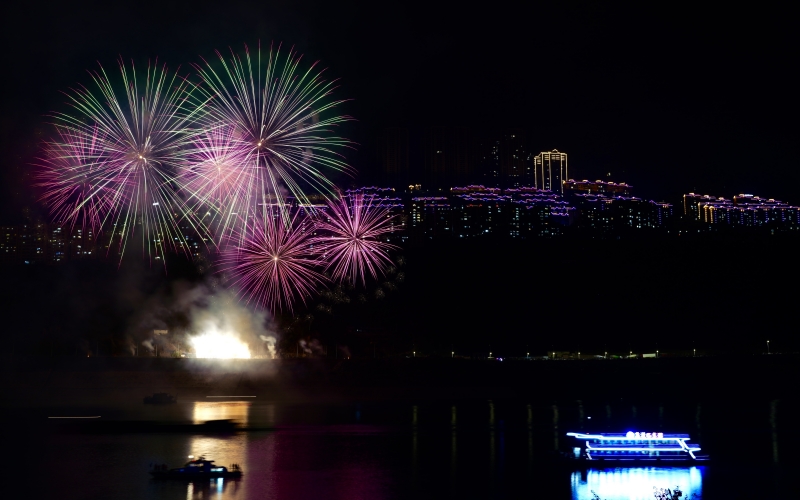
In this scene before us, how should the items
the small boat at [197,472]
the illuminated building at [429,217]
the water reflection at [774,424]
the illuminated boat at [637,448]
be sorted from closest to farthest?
the small boat at [197,472], the illuminated boat at [637,448], the water reflection at [774,424], the illuminated building at [429,217]

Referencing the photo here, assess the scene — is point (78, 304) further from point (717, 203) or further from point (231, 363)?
point (717, 203)

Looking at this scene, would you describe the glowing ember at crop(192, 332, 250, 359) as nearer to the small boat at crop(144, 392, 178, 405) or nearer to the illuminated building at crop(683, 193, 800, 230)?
the small boat at crop(144, 392, 178, 405)

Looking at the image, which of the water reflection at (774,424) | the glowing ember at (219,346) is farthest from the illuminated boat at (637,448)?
the glowing ember at (219,346)

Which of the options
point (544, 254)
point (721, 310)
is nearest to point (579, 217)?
point (544, 254)

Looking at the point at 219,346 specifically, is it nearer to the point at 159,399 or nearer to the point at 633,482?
the point at 159,399

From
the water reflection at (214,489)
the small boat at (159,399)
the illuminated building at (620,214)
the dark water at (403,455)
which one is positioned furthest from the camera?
the illuminated building at (620,214)

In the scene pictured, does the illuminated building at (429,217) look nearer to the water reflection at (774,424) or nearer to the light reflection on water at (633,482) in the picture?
the water reflection at (774,424)
